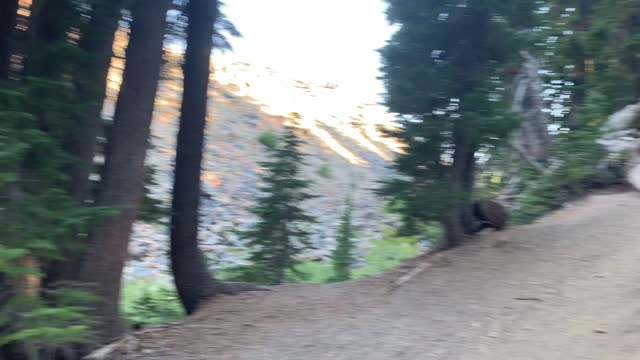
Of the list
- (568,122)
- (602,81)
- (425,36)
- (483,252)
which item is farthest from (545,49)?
(483,252)

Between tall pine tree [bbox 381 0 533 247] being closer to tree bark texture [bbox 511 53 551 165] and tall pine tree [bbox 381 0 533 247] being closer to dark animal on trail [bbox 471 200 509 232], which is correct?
dark animal on trail [bbox 471 200 509 232]

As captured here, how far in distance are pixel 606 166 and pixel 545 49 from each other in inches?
92.4

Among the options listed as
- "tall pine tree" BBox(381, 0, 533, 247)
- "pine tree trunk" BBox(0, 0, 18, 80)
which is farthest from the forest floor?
"pine tree trunk" BBox(0, 0, 18, 80)

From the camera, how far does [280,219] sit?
15031mm

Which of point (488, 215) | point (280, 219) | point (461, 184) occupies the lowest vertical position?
point (280, 219)

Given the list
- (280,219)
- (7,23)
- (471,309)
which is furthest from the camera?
(280,219)

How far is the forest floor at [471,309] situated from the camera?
250 inches

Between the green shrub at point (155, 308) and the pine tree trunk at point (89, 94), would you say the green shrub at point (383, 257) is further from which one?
the pine tree trunk at point (89, 94)

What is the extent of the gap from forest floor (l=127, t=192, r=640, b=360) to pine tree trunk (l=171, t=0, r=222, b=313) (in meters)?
0.75

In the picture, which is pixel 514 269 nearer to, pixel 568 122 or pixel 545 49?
pixel 545 49

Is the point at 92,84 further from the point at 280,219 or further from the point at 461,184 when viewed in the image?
the point at 280,219

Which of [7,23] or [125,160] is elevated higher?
[7,23]

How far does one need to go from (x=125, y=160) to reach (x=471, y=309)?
432 cm

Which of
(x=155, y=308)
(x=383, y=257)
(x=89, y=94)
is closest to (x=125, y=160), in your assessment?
(x=89, y=94)
